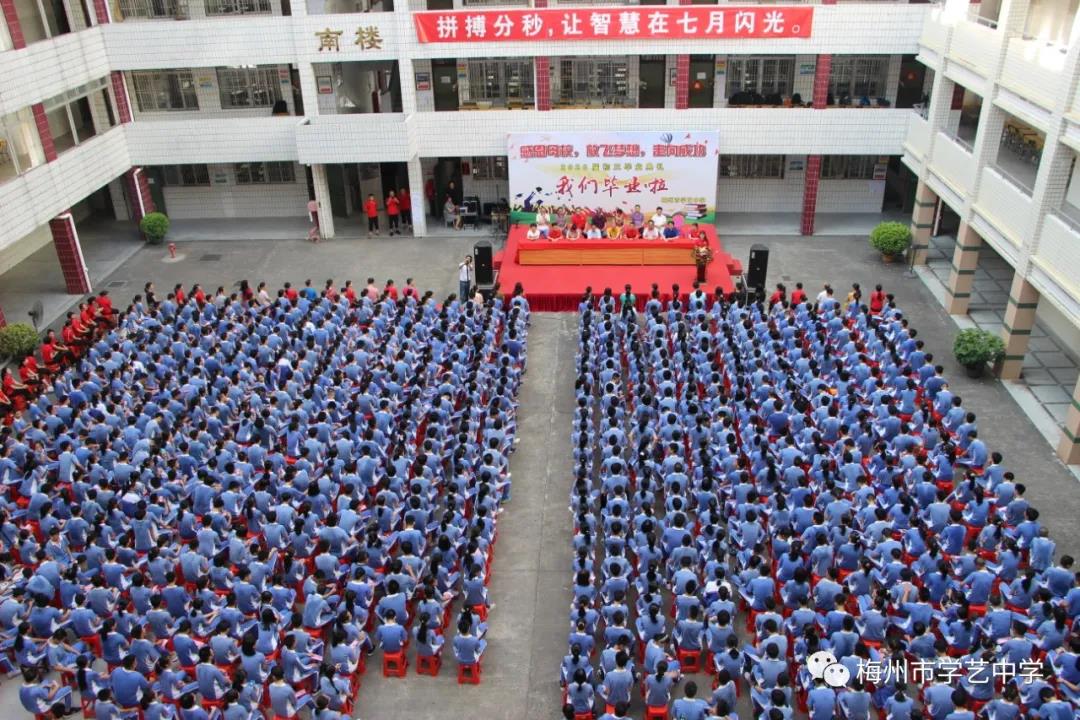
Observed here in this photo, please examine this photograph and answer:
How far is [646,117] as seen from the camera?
2452 cm

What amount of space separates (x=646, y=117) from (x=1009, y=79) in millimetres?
8978

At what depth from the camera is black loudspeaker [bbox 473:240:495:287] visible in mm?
21562

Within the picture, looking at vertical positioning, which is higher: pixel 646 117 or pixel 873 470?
pixel 646 117


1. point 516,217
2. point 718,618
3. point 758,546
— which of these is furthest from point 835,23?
point 718,618

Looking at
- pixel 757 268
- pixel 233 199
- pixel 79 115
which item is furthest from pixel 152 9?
pixel 757 268

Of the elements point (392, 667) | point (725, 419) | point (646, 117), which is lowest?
point (392, 667)

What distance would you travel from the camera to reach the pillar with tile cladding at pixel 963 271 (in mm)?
20000

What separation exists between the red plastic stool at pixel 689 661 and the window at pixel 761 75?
1770 cm

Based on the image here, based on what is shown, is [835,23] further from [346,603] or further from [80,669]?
[80,669]

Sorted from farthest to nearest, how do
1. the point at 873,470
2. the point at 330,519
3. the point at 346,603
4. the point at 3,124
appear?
the point at 3,124 < the point at 873,470 < the point at 330,519 < the point at 346,603

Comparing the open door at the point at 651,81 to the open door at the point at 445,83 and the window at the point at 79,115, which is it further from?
the window at the point at 79,115

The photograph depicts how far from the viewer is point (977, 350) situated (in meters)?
17.8

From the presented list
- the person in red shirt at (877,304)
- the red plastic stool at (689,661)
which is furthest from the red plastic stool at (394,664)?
the person in red shirt at (877,304)

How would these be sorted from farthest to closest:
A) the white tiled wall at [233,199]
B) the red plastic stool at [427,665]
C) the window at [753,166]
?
the white tiled wall at [233,199], the window at [753,166], the red plastic stool at [427,665]
